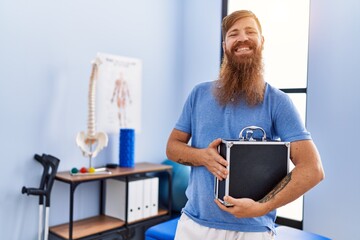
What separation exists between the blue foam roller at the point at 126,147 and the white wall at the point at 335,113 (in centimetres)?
135

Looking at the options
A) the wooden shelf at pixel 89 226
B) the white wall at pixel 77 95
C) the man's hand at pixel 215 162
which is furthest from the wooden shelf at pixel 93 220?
the man's hand at pixel 215 162

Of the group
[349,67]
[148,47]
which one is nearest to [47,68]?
[148,47]

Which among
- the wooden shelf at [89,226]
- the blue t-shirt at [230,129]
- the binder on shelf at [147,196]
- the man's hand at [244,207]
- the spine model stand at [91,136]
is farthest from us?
the binder on shelf at [147,196]

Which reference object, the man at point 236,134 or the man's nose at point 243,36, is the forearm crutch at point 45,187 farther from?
the man's nose at point 243,36

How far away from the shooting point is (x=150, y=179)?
8.25 feet

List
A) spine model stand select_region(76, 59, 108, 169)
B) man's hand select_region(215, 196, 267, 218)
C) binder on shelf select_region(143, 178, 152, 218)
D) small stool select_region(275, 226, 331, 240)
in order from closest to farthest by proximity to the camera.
→ 1. man's hand select_region(215, 196, 267, 218)
2. small stool select_region(275, 226, 331, 240)
3. spine model stand select_region(76, 59, 108, 169)
4. binder on shelf select_region(143, 178, 152, 218)

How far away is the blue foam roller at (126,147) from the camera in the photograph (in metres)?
2.51

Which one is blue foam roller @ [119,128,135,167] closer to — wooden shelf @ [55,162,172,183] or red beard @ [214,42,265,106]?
wooden shelf @ [55,162,172,183]

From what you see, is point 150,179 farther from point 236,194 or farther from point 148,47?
point 236,194

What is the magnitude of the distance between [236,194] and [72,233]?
58.6 inches

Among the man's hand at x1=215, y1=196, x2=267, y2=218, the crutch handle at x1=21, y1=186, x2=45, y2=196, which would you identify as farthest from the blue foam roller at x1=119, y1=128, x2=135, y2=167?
the man's hand at x1=215, y1=196, x2=267, y2=218

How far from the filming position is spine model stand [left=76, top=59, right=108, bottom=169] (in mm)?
2275

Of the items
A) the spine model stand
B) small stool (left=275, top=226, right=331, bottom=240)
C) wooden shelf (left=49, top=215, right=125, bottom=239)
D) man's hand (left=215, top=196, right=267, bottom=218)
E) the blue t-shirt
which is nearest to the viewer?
man's hand (left=215, top=196, right=267, bottom=218)

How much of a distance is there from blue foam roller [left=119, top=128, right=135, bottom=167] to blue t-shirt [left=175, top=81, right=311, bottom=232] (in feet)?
4.40
